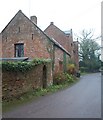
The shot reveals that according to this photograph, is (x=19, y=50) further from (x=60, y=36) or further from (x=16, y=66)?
(x=16, y=66)

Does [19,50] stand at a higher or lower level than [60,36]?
lower

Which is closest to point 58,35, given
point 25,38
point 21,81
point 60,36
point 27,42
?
point 60,36


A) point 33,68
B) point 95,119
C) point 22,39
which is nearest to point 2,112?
point 95,119

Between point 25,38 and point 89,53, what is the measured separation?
114ft

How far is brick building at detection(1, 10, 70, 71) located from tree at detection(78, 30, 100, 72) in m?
29.4

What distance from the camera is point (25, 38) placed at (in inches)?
1040

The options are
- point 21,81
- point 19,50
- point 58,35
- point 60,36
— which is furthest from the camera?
point 58,35

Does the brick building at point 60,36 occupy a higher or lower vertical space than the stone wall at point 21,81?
higher

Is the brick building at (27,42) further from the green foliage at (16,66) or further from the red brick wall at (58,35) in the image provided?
the red brick wall at (58,35)

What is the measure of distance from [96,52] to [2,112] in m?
54.6

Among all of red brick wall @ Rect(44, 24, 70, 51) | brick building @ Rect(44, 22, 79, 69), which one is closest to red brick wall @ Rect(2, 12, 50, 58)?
brick building @ Rect(44, 22, 79, 69)

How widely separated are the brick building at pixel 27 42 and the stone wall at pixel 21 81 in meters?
6.24

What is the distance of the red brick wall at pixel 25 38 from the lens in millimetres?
25250

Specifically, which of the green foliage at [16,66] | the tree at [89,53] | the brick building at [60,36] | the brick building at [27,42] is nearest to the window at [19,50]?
the brick building at [27,42]
